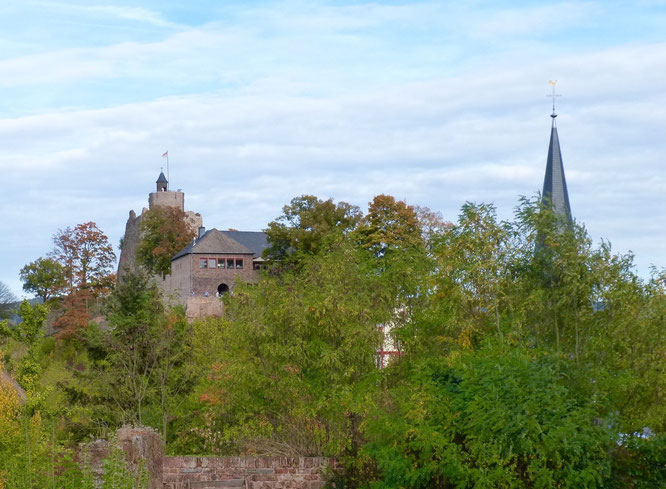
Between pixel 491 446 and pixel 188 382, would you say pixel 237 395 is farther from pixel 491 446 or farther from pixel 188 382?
pixel 491 446

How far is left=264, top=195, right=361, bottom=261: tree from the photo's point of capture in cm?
7159

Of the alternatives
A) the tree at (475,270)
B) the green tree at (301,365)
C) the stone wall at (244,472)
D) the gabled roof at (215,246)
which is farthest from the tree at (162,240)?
the stone wall at (244,472)

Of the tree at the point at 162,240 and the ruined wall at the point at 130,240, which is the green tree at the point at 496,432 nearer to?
the tree at the point at 162,240

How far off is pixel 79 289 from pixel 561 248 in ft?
191

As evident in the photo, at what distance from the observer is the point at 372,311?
1307 inches

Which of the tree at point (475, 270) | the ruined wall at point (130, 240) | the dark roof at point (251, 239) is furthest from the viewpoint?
the ruined wall at point (130, 240)

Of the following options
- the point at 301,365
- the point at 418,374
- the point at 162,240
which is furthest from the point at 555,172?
the point at 418,374

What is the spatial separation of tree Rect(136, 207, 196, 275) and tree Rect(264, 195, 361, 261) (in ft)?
61.1

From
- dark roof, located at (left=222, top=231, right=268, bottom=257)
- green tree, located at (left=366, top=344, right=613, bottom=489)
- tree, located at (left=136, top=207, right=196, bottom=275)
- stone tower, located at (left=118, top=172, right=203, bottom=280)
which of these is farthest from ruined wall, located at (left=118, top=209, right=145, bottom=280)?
green tree, located at (left=366, top=344, right=613, bottom=489)

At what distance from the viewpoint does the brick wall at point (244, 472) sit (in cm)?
2466

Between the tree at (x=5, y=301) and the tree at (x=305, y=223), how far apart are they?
930 inches

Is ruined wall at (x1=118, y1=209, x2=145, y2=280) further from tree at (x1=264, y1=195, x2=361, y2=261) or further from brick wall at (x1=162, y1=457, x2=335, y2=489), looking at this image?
brick wall at (x1=162, y1=457, x2=335, y2=489)

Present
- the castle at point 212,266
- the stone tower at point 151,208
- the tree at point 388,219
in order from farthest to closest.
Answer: the stone tower at point 151,208 < the castle at point 212,266 < the tree at point 388,219

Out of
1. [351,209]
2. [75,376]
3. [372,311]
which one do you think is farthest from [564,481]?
[351,209]
